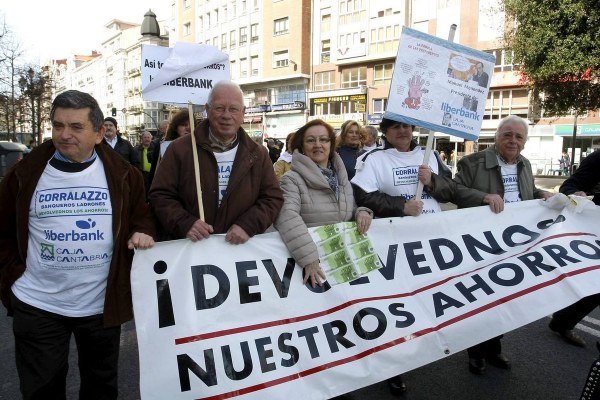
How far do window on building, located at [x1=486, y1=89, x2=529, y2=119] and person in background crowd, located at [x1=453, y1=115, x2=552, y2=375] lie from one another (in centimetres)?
3248

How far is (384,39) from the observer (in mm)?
37656

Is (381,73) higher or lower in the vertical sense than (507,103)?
higher

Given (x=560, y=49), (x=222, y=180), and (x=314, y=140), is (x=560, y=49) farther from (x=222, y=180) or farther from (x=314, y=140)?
(x=222, y=180)

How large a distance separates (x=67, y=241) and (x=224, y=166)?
96cm

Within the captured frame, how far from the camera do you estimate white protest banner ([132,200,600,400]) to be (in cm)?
240

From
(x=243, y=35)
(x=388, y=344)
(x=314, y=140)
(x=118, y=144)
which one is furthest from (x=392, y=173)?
(x=243, y=35)

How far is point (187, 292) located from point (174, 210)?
0.47 m

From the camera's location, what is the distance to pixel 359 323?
270 centimetres

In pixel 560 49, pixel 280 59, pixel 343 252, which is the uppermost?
pixel 280 59

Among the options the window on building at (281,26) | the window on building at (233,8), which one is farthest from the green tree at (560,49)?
the window on building at (233,8)

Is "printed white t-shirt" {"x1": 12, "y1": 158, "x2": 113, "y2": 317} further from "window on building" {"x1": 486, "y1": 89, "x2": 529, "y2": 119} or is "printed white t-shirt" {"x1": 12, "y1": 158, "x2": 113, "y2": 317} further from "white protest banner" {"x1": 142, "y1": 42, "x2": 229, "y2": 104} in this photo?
"window on building" {"x1": 486, "y1": 89, "x2": 529, "y2": 119}

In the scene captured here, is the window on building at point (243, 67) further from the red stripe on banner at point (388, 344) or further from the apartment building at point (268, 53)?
the red stripe on banner at point (388, 344)

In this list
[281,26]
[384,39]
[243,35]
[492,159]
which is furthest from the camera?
[243,35]

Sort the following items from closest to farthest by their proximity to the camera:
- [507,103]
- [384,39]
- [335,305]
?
[335,305]
[507,103]
[384,39]
